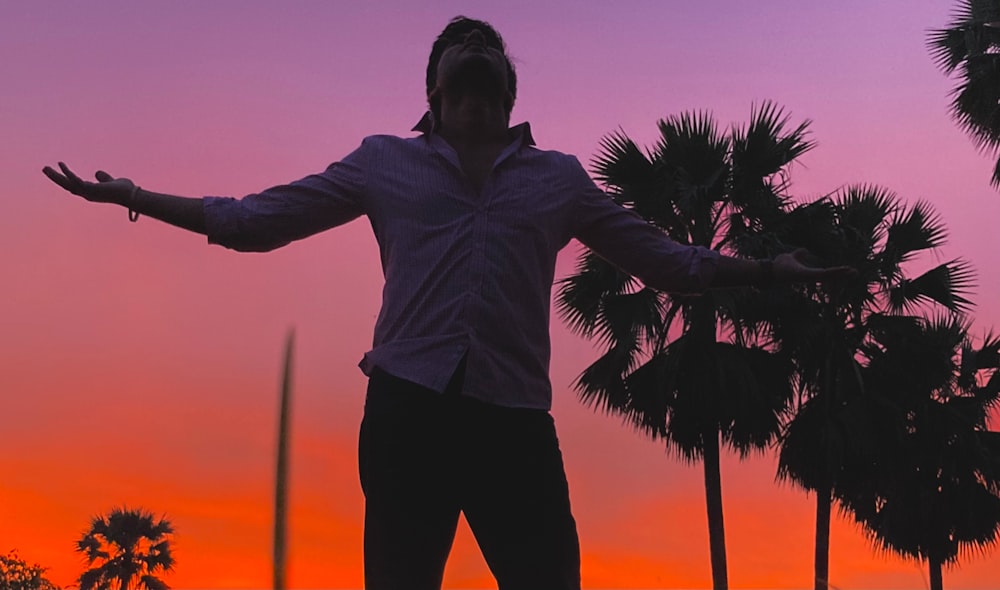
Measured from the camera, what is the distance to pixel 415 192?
2295 mm

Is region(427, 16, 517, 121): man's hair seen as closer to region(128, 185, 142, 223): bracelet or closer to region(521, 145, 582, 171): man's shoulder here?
region(521, 145, 582, 171): man's shoulder

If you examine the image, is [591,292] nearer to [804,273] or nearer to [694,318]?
[694,318]

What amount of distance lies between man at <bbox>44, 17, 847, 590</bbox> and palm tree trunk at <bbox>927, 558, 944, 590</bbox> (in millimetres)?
15863

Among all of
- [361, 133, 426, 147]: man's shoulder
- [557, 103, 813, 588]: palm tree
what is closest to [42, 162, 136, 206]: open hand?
[361, 133, 426, 147]: man's shoulder

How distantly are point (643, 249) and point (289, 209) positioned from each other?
2.62 feet

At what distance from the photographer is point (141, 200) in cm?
230

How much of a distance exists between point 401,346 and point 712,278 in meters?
0.77

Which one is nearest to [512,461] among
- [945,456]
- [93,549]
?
[945,456]

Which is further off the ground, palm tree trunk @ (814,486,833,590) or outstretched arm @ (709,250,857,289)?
palm tree trunk @ (814,486,833,590)

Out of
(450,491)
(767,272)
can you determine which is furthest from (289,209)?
(767,272)

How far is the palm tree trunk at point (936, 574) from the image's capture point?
1666 centimetres

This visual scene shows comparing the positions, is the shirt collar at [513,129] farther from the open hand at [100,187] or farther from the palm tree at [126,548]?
the palm tree at [126,548]

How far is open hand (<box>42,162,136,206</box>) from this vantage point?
2252 millimetres

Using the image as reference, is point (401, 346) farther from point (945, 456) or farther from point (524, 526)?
point (945, 456)
